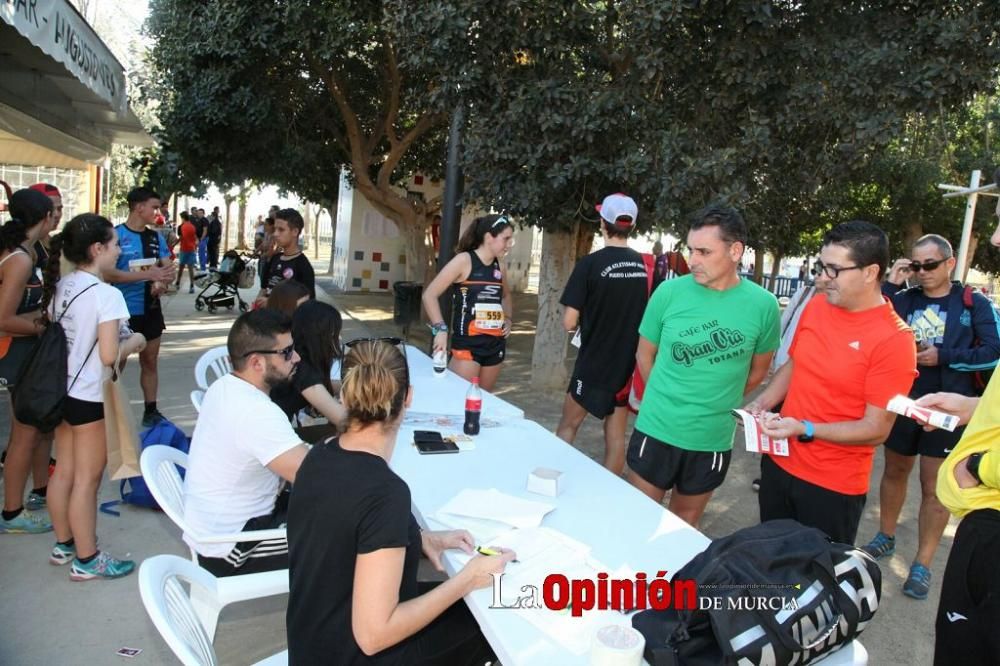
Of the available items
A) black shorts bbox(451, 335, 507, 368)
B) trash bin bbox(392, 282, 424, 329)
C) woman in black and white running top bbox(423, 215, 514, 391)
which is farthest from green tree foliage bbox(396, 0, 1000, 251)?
trash bin bbox(392, 282, 424, 329)

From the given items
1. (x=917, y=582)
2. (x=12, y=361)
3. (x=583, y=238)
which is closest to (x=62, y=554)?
(x=12, y=361)

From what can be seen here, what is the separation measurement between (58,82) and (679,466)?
6.73 meters

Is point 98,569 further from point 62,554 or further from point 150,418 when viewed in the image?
point 150,418

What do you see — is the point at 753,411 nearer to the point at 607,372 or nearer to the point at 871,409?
the point at 871,409

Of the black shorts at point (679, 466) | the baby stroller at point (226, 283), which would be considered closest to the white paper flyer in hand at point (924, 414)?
the black shorts at point (679, 466)

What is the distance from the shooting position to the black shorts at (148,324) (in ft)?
17.1

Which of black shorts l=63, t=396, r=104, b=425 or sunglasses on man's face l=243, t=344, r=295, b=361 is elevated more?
sunglasses on man's face l=243, t=344, r=295, b=361

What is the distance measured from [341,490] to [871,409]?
1.85m

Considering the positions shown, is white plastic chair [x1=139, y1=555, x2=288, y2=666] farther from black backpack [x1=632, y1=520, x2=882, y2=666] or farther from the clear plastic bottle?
the clear plastic bottle

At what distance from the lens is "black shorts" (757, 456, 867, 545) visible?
272cm

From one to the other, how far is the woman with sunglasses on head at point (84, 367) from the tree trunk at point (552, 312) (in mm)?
4736

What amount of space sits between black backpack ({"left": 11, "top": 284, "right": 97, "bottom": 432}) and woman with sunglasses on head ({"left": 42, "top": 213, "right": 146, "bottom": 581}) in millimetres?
33

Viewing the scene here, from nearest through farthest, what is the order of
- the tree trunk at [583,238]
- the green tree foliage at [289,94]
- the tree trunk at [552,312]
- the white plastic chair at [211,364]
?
the white plastic chair at [211,364] < the tree trunk at [552,312] < the tree trunk at [583,238] < the green tree foliage at [289,94]

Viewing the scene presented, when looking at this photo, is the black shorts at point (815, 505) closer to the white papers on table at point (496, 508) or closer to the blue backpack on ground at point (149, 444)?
the white papers on table at point (496, 508)
